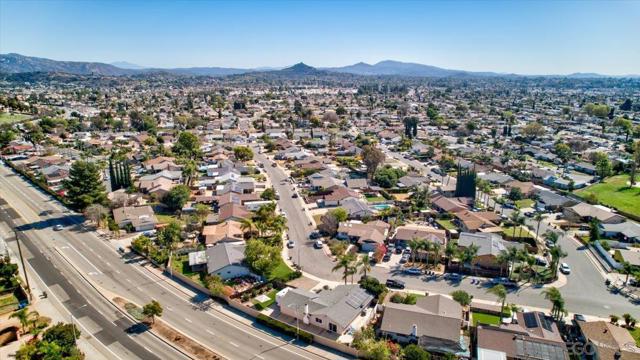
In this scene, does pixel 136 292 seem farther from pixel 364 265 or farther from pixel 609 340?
pixel 609 340

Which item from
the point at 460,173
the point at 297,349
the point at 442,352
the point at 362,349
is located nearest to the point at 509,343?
the point at 442,352

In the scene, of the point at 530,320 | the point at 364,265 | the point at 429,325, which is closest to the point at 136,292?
the point at 364,265

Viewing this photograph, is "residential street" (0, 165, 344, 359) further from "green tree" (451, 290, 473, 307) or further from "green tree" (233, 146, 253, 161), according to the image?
"green tree" (233, 146, 253, 161)

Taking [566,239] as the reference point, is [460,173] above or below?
above

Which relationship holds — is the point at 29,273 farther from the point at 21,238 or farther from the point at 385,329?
the point at 385,329

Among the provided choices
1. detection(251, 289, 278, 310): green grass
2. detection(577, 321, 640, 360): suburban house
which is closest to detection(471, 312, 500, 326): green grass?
detection(577, 321, 640, 360): suburban house

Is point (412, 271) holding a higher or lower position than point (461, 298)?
lower

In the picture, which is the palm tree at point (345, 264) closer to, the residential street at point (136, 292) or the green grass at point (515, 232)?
the residential street at point (136, 292)
